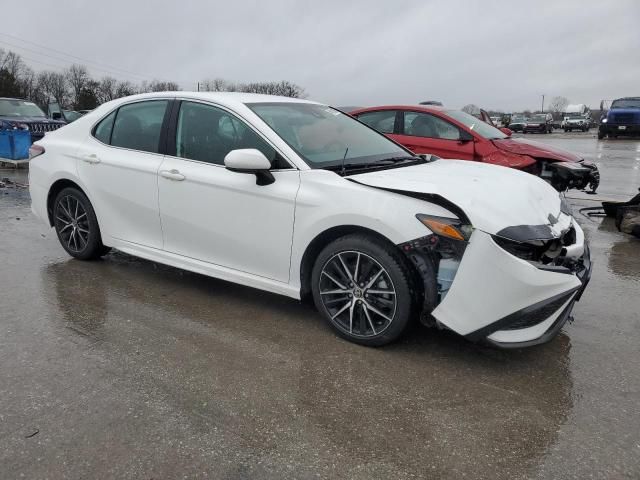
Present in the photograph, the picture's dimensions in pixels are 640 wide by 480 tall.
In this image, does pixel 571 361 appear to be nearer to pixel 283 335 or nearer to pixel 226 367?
pixel 283 335

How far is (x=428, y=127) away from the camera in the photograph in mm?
7766

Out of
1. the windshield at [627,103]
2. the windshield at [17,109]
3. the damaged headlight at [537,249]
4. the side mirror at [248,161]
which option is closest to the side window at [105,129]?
the side mirror at [248,161]

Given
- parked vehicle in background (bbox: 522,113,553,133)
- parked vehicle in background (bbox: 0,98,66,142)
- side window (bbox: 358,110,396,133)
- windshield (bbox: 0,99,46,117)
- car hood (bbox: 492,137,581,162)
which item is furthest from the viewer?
parked vehicle in background (bbox: 522,113,553,133)

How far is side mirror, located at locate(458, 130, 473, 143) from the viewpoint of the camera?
750 centimetres

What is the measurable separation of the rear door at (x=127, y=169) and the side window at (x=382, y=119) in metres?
4.26

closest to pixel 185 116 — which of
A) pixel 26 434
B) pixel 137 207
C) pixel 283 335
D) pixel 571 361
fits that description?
pixel 137 207

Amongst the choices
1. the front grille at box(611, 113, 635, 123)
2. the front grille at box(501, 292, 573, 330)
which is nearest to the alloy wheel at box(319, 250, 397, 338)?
the front grille at box(501, 292, 573, 330)

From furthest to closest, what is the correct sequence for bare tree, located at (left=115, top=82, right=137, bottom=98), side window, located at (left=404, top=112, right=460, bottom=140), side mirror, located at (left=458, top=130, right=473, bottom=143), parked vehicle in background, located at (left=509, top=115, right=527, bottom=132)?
bare tree, located at (left=115, top=82, right=137, bottom=98)
parked vehicle in background, located at (left=509, top=115, right=527, bottom=132)
side window, located at (left=404, top=112, right=460, bottom=140)
side mirror, located at (left=458, top=130, right=473, bottom=143)

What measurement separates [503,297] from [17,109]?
15.2 meters

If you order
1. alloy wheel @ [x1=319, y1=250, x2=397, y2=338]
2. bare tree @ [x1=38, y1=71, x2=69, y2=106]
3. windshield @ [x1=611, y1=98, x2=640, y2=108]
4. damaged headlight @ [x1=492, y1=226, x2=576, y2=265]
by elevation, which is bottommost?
alloy wheel @ [x1=319, y1=250, x2=397, y2=338]

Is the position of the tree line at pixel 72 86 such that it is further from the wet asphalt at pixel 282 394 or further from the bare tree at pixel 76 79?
the wet asphalt at pixel 282 394

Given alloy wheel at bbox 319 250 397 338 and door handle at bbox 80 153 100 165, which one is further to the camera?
door handle at bbox 80 153 100 165

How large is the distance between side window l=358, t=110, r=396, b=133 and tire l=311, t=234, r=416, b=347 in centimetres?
493

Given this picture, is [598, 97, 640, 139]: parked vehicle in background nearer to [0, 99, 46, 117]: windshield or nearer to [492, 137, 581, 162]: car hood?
[492, 137, 581, 162]: car hood
